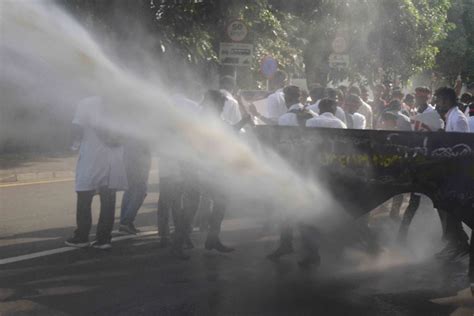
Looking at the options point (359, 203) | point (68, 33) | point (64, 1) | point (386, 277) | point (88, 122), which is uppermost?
point (64, 1)

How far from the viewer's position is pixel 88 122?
7.93 m

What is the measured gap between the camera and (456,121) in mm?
8617

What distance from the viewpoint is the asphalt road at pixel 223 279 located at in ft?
20.1

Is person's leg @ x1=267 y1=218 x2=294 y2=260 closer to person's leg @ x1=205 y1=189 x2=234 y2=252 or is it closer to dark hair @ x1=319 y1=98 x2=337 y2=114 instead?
person's leg @ x1=205 y1=189 x2=234 y2=252

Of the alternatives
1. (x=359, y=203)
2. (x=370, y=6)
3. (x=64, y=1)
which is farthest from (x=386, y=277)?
(x=370, y=6)

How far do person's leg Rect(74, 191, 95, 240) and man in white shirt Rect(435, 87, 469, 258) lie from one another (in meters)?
3.59

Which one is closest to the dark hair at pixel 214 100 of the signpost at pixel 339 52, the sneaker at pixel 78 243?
the sneaker at pixel 78 243

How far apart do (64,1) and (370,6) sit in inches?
464

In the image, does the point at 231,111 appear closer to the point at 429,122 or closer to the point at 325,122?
the point at 325,122

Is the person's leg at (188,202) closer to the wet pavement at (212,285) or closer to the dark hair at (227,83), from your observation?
the wet pavement at (212,285)

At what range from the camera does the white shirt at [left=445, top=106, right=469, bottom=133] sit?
337 inches

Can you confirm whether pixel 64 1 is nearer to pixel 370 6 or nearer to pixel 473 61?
pixel 370 6

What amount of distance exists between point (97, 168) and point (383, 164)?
2.94 metres

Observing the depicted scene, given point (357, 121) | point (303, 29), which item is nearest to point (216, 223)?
point (357, 121)
